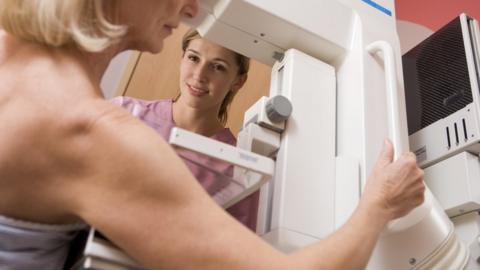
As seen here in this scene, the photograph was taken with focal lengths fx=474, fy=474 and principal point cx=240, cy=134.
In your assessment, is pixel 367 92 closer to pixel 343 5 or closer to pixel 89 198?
pixel 343 5

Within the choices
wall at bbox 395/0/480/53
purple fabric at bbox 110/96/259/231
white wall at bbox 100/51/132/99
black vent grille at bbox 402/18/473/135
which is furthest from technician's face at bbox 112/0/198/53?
wall at bbox 395/0/480/53

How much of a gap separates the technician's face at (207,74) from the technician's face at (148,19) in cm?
42

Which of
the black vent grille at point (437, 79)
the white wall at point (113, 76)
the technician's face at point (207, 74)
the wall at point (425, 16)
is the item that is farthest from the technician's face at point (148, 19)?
the wall at point (425, 16)

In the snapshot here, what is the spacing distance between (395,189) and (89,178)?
20.1 inches

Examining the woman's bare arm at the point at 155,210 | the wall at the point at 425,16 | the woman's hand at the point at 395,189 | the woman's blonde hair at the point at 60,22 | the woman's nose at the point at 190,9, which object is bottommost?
the woman's bare arm at the point at 155,210

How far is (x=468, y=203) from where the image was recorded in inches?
45.3

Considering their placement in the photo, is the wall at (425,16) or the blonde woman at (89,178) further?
the wall at (425,16)

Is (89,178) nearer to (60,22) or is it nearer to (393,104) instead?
(60,22)

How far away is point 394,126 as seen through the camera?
3.45ft

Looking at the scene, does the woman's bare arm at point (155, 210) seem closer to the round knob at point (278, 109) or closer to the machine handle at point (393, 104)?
the round knob at point (278, 109)

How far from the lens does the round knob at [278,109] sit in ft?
3.18

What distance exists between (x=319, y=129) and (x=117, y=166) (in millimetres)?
540

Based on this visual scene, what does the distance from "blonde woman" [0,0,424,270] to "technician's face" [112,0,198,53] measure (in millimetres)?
32

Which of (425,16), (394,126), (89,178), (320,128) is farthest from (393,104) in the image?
(425,16)
